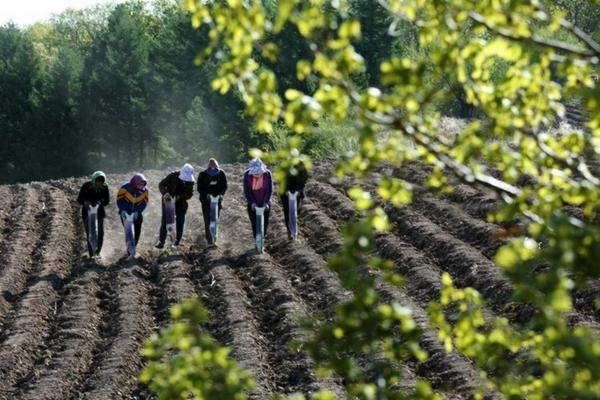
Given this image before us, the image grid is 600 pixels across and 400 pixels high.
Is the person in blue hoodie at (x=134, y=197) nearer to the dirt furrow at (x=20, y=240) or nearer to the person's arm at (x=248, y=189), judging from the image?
the person's arm at (x=248, y=189)

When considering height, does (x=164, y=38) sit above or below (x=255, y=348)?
below

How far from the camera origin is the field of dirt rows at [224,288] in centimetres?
1258

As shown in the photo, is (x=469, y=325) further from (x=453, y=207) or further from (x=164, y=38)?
(x=164, y=38)

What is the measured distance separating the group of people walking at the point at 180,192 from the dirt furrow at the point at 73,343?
0.99 metres

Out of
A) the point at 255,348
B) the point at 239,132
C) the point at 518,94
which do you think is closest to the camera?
the point at 518,94

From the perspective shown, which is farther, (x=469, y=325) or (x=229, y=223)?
(x=229, y=223)

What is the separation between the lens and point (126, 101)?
5541 cm

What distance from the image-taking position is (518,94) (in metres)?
5.27

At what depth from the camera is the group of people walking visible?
17.8 meters

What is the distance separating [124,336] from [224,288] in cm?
231

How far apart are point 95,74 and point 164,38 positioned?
3932 millimetres

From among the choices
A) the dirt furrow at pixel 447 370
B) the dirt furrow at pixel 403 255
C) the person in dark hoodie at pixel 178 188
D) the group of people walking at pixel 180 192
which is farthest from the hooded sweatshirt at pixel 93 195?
the dirt furrow at pixel 447 370

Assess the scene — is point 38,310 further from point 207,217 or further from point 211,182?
point 207,217

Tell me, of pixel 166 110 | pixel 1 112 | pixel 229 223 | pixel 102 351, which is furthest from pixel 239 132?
pixel 102 351
